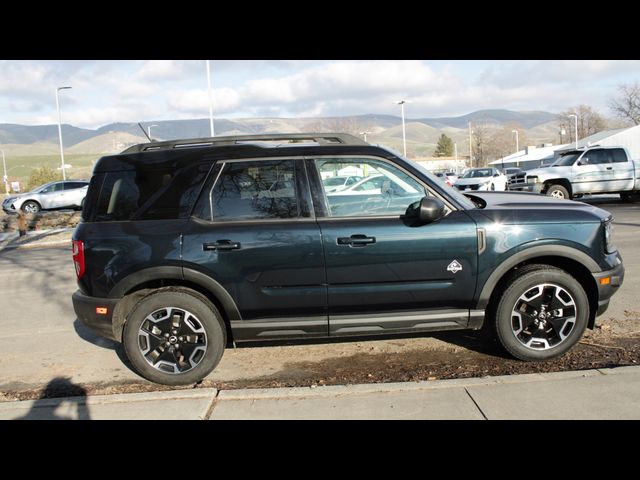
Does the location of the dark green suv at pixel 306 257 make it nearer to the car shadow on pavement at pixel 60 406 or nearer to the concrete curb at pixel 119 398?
the concrete curb at pixel 119 398

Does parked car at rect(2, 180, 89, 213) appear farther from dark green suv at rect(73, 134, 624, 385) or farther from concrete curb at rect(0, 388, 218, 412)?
concrete curb at rect(0, 388, 218, 412)

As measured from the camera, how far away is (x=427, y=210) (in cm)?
373

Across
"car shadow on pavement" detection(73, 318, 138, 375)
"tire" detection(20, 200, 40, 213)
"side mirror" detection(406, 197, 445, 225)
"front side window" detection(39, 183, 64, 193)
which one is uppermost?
"front side window" detection(39, 183, 64, 193)

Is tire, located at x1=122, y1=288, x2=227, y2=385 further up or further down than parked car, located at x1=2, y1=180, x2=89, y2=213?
further down

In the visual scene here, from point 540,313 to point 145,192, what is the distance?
11.1ft

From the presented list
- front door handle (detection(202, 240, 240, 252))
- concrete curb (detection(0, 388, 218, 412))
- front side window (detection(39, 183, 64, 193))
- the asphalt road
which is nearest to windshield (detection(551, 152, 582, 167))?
the asphalt road

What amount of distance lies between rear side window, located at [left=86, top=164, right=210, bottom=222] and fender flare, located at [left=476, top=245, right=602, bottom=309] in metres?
2.45

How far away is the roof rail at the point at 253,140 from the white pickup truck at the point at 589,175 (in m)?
14.2

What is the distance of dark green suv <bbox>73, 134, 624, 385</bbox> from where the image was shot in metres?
3.84

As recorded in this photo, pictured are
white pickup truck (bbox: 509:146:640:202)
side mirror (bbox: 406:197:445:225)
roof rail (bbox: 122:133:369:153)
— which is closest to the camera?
side mirror (bbox: 406:197:445:225)

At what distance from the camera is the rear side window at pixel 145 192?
396cm

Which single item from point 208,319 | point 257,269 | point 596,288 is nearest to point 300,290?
point 257,269

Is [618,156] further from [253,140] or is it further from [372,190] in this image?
[253,140]

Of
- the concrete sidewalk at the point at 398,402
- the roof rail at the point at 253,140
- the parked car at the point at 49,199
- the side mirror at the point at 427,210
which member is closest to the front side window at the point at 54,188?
the parked car at the point at 49,199
